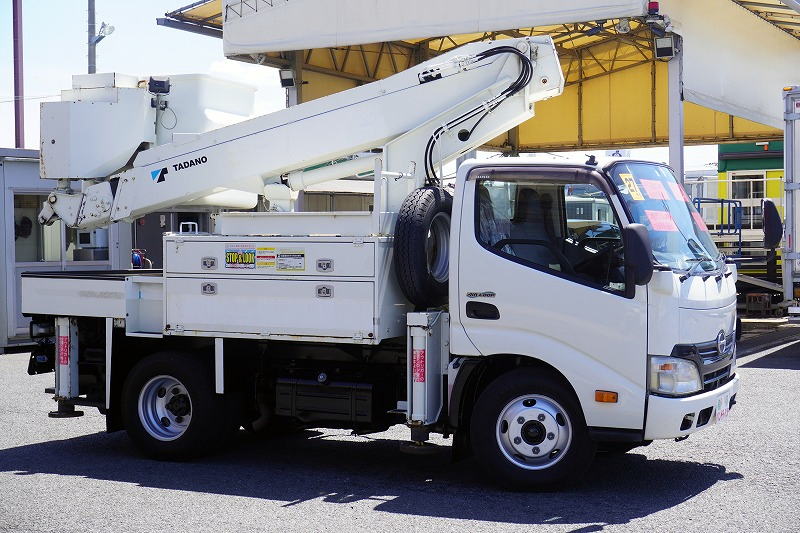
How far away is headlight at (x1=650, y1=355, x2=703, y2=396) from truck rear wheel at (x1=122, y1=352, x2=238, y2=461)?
11.9ft

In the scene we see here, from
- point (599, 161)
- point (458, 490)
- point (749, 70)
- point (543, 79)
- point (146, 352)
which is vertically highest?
point (749, 70)

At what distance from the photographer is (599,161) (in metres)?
7.60

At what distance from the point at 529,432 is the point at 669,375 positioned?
Result: 1056 mm

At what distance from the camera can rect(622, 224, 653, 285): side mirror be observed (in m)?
6.98

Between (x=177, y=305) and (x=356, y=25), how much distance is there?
11.1m

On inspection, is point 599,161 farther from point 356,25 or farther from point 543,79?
point 356,25

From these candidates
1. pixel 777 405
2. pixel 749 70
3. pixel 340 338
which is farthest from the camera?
pixel 749 70

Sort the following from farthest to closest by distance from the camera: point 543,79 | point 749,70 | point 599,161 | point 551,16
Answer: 1. point 749,70
2. point 551,16
3. point 543,79
4. point 599,161

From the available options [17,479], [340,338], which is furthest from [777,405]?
[17,479]

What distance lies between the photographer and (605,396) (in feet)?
24.0

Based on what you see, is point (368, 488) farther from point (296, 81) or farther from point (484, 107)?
point (296, 81)

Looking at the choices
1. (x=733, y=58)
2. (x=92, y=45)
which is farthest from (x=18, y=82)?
(x=733, y=58)

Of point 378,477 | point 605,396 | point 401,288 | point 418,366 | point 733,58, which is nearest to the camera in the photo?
point 605,396

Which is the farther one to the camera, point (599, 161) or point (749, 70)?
point (749, 70)
